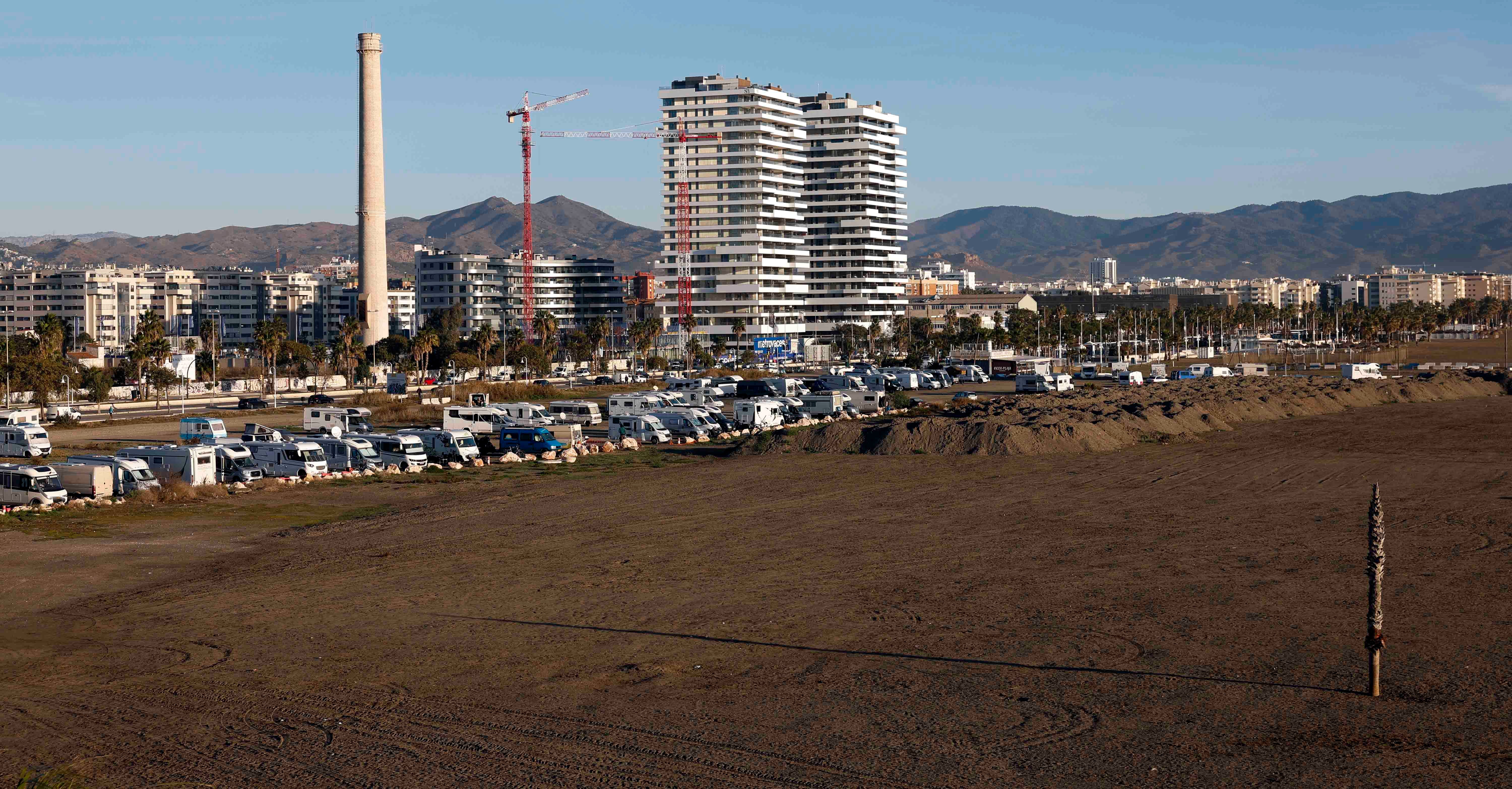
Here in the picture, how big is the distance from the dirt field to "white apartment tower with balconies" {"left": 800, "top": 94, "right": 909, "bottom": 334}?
148660 mm

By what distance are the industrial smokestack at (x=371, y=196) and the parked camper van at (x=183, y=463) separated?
278 feet

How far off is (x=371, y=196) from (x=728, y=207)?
59618 millimetres

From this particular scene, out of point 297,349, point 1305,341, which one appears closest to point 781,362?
point 297,349

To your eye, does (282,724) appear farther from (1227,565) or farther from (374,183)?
(374,183)

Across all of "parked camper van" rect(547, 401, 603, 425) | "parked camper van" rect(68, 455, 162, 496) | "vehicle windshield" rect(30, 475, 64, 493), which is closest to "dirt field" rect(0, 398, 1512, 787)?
"vehicle windshield" rect(30, 475, 64, 493)

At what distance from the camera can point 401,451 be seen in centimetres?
4294

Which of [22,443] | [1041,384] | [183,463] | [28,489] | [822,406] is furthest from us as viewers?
[1041,384]

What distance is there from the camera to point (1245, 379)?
8906 centimetres

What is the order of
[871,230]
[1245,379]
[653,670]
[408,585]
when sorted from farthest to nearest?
1. [871,230]
2. [1245,379]
3. [408,585]
4. [653,670]

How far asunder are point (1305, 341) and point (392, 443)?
178 m

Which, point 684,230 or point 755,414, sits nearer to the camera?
point 755,414

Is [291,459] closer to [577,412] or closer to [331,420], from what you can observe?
[331,420]

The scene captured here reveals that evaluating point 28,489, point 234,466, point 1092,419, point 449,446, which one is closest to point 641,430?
point 449,446

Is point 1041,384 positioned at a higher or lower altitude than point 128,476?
higher
